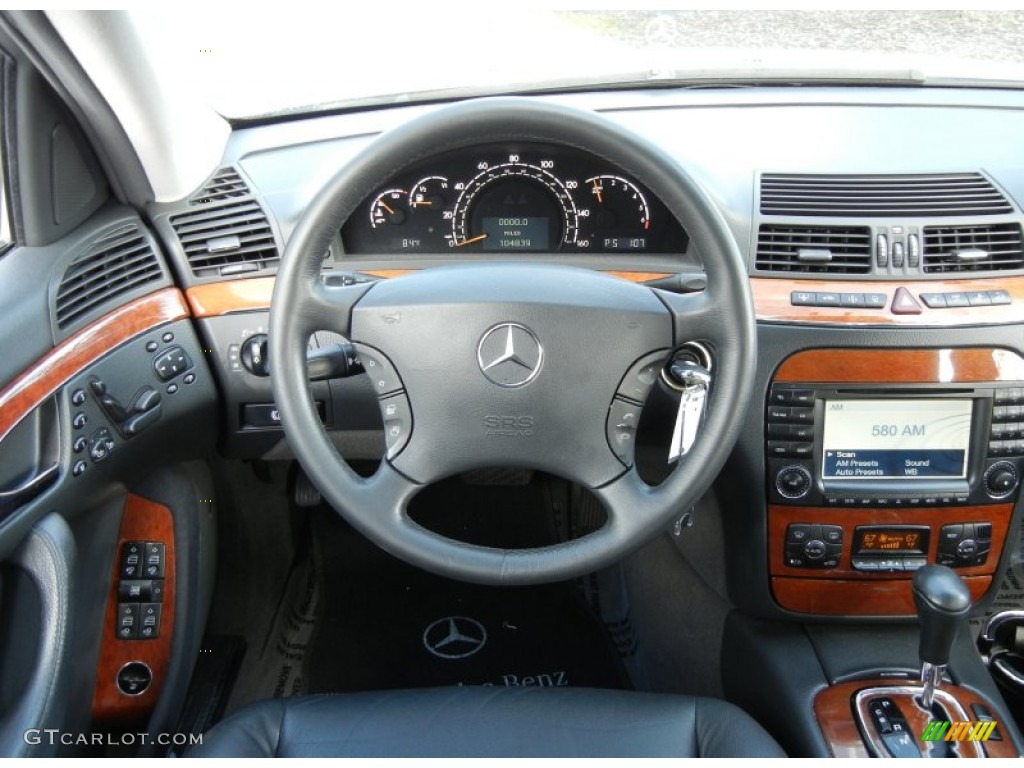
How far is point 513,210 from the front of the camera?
6.09ft

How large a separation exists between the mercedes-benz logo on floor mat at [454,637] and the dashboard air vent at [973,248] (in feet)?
4.41

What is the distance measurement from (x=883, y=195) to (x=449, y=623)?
56.0 inches

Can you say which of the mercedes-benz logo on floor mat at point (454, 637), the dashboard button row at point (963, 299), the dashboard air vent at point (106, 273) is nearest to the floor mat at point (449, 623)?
the mercedes-benz logo on floor mat at point (454, 637)

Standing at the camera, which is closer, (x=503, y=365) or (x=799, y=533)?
(x=503, y=365)

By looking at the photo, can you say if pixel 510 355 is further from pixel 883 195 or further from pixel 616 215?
pixel 883 195

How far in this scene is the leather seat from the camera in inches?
58.5

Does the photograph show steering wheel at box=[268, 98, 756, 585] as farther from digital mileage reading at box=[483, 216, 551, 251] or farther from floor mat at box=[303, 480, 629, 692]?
floor mat at box=[303, 480, 629, 692]

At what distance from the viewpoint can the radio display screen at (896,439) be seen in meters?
1.79

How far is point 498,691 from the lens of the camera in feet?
5.24

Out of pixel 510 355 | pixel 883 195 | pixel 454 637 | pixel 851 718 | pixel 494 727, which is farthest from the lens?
pixel 454 637

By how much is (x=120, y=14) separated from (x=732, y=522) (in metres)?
1.42

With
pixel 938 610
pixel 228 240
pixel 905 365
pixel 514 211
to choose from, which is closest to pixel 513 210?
pixel 514 211

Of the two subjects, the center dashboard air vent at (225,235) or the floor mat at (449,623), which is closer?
the center dashboard air vent at (225,235)

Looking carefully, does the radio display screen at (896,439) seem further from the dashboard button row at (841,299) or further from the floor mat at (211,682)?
the floor mat at (211,682)
